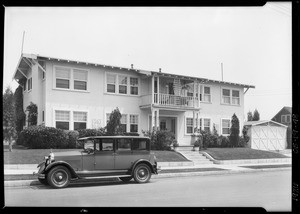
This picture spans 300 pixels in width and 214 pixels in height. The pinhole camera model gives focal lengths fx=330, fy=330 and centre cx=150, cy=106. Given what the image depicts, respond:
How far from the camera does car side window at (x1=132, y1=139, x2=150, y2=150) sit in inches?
388

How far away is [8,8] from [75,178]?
4593 millimetres

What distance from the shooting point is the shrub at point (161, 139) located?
440 inches

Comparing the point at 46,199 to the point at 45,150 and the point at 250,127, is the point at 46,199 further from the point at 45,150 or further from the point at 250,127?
the point at 250,127

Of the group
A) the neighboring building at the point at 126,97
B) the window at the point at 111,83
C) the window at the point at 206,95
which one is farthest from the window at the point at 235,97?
the window at the point at 111,83

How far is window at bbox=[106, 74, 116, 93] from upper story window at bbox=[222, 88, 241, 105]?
3.81 metres

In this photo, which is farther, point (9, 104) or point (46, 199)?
point (9, 104)

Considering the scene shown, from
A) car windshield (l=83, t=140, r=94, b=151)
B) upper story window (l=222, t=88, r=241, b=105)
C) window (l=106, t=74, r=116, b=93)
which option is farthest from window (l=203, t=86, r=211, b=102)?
car windshield (l=83, t=140, r=94, b=151)

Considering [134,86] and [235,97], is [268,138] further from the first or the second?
[134,86]

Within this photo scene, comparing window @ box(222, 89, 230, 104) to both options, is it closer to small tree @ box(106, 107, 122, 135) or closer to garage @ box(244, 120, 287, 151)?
garage @ box(244, 120, 287, 151)

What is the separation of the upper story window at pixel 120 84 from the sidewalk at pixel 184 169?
2.71 metres

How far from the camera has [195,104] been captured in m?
12.0

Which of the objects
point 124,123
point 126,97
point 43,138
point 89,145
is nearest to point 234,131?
point 124,123
